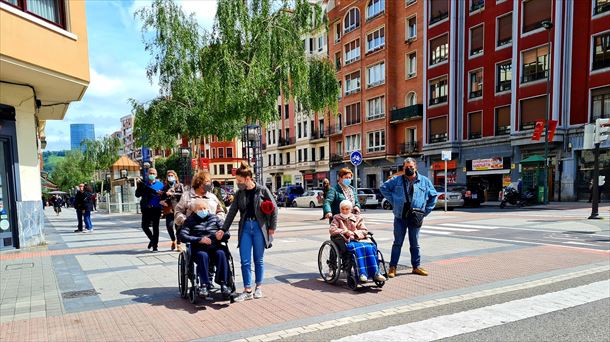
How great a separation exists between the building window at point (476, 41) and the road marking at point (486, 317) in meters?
28.7

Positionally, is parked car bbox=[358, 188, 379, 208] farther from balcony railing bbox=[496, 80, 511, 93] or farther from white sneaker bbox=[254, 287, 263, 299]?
white sneaker bbox=[254, 287, 263, 299]

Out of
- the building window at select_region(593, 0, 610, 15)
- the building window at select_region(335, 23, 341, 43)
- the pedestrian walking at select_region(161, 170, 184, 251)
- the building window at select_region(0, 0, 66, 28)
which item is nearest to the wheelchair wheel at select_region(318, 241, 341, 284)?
the pedestrian walking at select_region(161, 170, 184, 251)

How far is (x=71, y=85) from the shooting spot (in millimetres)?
9766

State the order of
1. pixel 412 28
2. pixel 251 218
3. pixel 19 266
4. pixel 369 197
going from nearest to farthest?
1. pixel 251 218
2. pixel 19 266
3. pixel 369 197
4. pixel 412 28

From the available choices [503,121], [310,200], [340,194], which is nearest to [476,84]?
[503,121]

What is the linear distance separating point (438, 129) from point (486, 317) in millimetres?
30761

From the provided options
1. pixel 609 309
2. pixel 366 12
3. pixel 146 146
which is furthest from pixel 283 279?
pixel 366 12

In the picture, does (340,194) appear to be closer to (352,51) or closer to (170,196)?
(170,196)

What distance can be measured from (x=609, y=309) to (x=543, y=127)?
914 inches

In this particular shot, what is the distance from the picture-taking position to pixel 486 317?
445cm

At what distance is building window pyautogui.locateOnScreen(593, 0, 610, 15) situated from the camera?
2294cm

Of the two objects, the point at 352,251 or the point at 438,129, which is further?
the point at 438,129

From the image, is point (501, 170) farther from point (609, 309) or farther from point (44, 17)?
point (44, 17)

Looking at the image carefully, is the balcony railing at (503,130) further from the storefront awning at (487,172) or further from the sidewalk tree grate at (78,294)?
the sidewalk tree grate at (78,294)
